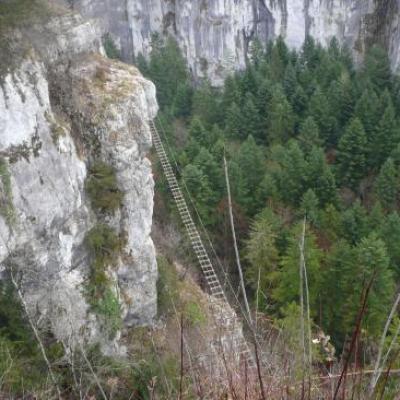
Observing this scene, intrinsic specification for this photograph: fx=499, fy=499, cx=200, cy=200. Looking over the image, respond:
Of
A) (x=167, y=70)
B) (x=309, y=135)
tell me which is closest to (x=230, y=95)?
(x=309, y=135)

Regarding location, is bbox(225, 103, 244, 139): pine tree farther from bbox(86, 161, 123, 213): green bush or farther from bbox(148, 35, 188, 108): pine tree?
bbox(86, 161, 123, 213): green bush

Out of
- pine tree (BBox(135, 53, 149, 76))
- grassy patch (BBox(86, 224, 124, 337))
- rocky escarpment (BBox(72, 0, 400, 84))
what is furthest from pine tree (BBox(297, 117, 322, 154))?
pine tree (BBox(135, 53, 149, 76))

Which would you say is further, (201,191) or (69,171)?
(201,191)

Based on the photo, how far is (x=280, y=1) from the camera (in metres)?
40.6

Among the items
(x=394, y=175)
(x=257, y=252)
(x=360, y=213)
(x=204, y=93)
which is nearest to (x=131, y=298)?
(x=257, y=252)

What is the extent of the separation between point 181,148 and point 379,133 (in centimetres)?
1088

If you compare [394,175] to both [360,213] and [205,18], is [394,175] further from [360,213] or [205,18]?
[205,18]

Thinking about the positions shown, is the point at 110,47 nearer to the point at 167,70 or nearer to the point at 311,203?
the point at 167,70

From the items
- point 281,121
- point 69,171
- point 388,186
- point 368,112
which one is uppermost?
point 69,171

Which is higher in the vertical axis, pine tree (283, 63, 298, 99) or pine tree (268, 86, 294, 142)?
pine tree (283, 63, 298, 99)

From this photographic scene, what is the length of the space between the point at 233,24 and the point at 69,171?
35.1m

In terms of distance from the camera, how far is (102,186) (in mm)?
13336

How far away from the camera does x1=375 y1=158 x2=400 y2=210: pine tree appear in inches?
884

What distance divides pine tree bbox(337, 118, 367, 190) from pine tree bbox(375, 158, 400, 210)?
2.12 m
